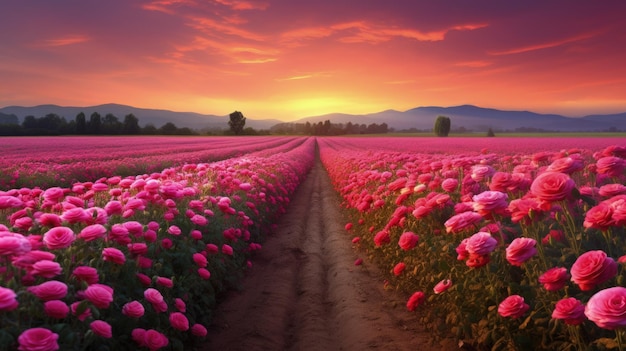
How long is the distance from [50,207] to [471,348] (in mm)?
4712

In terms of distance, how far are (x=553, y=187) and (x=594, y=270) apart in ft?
2.46

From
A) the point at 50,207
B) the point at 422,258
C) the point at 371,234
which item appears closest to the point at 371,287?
the point at 422,258

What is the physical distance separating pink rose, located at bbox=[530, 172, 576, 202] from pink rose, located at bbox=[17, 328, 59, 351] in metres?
3.04

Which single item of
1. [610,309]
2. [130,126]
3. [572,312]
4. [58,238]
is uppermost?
[130,126]

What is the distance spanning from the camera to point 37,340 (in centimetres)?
202

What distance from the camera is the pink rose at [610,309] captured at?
1.94m

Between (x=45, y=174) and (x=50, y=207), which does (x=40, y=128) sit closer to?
(x=45, y=174)

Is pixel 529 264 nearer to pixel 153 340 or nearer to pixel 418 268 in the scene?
pixel 418 268

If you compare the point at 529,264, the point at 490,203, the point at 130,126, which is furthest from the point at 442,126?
the point at 490,203

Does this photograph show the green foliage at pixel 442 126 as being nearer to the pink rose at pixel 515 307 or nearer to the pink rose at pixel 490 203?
the pink rose at pixel 490 203

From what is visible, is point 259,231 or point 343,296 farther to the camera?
point 259,231

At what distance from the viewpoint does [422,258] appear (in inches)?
212

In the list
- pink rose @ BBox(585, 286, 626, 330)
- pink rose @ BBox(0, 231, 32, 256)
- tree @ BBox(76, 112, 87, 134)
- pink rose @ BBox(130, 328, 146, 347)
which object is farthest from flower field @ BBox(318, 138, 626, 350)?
tree @ BBox(76, 112, 87, 134)

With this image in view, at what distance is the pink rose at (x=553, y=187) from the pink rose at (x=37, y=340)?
3.04 meters
